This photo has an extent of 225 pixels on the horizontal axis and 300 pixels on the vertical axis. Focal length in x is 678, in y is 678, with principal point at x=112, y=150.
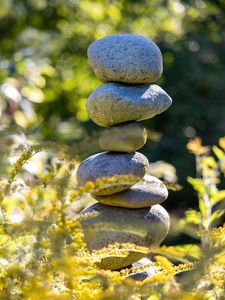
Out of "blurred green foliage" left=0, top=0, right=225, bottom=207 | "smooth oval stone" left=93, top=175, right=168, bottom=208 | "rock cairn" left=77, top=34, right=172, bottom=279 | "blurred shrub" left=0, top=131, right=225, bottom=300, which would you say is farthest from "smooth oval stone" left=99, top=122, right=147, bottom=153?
"blurred green foliage" left=0, top=0, right=225, bottom=207

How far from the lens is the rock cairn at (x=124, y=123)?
7.79 feet

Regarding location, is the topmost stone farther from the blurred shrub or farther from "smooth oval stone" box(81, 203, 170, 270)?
the blurred shrub

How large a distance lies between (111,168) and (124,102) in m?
0.23

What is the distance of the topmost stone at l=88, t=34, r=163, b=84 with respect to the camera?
2377 mm

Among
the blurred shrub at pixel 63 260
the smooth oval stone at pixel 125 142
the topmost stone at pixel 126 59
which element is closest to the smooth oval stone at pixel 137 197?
the smooth oval stone at pixel 125 142

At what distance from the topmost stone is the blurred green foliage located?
8.04 ft

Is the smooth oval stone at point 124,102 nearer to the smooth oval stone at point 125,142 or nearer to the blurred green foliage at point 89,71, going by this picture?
the smooth oval stone at point 125,142

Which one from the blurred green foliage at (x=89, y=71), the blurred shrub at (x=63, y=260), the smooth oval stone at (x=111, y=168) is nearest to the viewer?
the blurred shrub at (x=63, y=260)

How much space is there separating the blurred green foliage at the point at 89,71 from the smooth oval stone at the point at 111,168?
8.03ft

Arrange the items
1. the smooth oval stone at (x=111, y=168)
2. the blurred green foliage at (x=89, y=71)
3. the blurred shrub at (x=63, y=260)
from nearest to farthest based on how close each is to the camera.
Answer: the blurred shrub at (x=63, y=260) < the smooth oval stone at (x=111, y=168) < the blurred green foliage at (x=89, y=71)

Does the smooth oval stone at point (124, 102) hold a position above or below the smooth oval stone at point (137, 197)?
above

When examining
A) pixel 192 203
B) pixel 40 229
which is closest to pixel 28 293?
pixel 40 229

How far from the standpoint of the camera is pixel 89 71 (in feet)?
26.8

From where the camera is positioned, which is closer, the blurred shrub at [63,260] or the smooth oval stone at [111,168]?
the blurred shrub at [63,260]
